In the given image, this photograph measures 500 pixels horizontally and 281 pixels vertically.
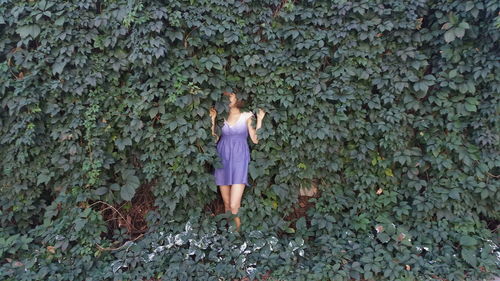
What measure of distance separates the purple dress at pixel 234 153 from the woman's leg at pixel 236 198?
59 mm

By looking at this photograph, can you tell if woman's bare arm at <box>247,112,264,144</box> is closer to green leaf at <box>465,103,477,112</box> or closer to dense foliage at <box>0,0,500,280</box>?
dense foliage at <box>0,0,500,280</box>

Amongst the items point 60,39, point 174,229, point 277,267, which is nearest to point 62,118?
point 60,39

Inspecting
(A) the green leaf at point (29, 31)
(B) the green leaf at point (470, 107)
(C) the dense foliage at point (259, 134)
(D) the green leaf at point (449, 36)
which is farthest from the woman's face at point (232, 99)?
(B) the green leaf at point (470, 107)

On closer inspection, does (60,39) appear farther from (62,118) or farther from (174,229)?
(174,229)

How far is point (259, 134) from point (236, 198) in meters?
0.73

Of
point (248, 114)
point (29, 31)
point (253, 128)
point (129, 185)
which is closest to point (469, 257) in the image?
point (253, 128)

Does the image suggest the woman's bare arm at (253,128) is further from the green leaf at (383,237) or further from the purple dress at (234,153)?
the green leaf at (383,237)

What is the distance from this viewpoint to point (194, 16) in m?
3.56

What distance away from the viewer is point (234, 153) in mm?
3969

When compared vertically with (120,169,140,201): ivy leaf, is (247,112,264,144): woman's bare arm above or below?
above

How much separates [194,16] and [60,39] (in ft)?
4.31

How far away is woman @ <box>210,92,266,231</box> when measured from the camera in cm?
394

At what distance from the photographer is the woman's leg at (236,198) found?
13.1 ft

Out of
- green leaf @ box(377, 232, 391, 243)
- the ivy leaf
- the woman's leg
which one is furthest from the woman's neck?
green leaf @ box(377, 232, 391, 243)
